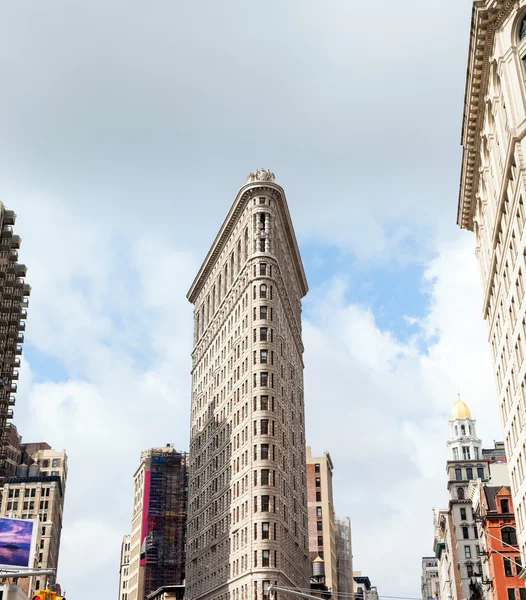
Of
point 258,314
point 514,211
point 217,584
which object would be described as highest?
point 258,314

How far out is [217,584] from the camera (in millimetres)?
116062

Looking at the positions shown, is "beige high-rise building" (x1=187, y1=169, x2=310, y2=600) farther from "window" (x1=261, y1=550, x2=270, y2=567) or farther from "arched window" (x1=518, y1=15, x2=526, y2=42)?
"arched window" (x1=518, y1=15, x2=526, y2=42)

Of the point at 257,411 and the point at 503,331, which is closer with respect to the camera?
the point at 503,331

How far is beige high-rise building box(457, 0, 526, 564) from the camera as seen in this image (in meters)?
54.9

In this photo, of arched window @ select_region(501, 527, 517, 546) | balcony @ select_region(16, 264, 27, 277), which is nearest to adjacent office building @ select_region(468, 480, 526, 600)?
arched window @ select_region(501, 527, 517, 546)

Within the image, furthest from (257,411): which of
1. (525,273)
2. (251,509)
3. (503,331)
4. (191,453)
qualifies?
Answer: (525,273)

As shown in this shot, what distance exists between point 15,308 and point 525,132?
9443 cm

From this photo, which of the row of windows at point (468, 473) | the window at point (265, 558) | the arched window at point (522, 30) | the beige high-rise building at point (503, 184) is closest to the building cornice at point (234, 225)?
the beige high-rise building at point (503, 184)

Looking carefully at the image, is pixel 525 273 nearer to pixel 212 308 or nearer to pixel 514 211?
Result: pixel 514 211

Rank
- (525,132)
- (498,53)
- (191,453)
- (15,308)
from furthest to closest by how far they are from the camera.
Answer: (191,453) < (15,308) < (498,53) < (525,132)

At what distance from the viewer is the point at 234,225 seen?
136125 mm

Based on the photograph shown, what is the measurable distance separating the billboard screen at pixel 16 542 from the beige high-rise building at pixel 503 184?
4624cm

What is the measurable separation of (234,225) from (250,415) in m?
38.4

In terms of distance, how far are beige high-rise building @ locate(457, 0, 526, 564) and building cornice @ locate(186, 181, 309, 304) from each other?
55.3m
